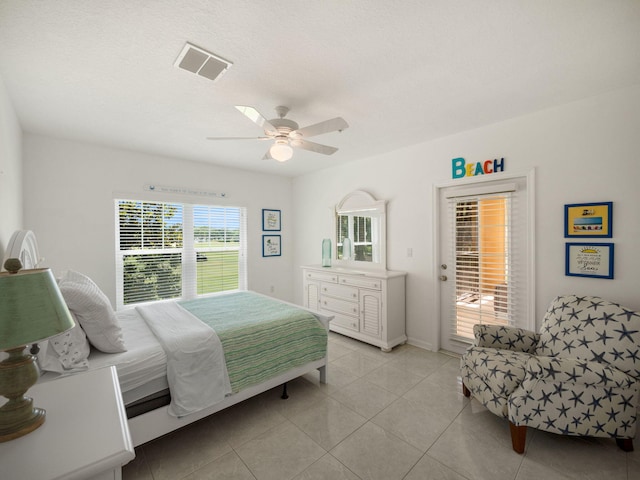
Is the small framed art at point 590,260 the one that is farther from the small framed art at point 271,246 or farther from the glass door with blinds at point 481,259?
the small framed art at point 271,246

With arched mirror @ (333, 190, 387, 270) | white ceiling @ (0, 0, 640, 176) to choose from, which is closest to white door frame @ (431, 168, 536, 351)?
white ceiling @ (0, 0, 640, 176)

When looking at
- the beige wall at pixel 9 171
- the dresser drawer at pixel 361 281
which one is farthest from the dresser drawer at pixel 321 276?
the beige wall at pixel 9 171

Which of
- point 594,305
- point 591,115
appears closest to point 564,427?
point 594,305

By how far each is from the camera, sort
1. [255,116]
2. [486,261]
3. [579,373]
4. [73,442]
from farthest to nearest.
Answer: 1. [486,261]
2. [255,116]
3. [579,373]
4. [73,442]

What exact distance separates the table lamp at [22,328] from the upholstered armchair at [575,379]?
2.48 m

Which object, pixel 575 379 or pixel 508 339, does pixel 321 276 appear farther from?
pixel 575 379

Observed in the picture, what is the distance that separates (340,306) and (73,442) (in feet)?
10.5

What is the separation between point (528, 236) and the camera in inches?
108

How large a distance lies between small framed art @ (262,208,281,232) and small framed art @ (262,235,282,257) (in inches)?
5.6

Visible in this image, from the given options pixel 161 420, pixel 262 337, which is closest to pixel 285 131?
pixel 262 337

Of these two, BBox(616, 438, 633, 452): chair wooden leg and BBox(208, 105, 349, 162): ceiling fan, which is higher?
BBox(208, 105, 349, 162): ceiling fan

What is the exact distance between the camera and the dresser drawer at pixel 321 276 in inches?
157

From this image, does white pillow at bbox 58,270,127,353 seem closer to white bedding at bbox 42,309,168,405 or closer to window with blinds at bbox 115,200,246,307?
white bedding at bbox 42,309,168,405

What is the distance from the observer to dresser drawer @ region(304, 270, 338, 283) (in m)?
3.99
